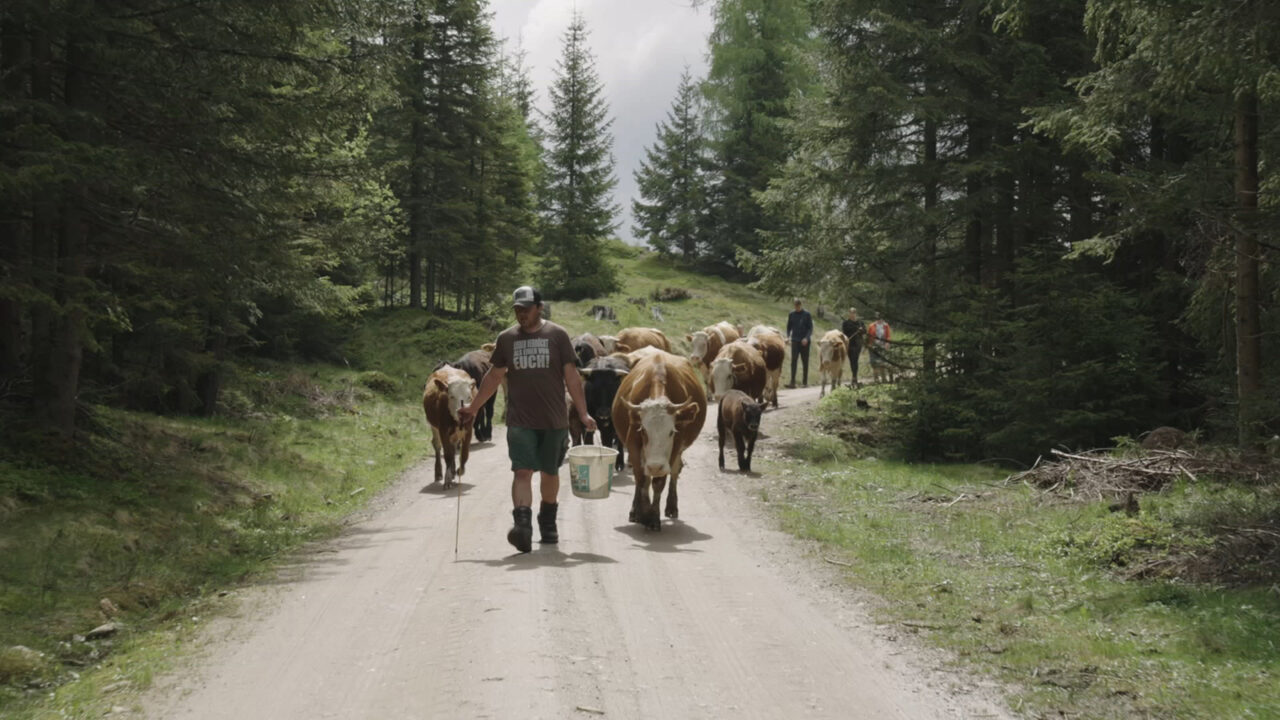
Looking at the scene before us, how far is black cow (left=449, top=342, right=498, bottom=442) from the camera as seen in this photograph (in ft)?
56.9

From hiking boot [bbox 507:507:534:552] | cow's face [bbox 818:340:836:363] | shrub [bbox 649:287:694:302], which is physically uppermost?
shrub [bbox 649:287:694:302]

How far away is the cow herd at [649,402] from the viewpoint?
32.2 feet

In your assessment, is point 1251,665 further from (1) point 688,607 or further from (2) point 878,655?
(1) point 688,607

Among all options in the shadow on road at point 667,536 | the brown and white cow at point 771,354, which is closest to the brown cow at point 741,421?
the shadow on road at point 667,536

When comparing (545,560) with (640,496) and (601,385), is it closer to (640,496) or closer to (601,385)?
(640,496)

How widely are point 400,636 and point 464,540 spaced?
3217 millimetres

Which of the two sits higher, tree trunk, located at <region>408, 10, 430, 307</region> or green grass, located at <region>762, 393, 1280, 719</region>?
tree trunk, located at <region>408, 10, 430, 307</region>

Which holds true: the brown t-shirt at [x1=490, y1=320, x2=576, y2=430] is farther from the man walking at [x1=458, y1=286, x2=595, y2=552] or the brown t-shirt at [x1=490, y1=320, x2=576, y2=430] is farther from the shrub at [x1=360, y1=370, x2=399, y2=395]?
the shrub at [x1=360, y1=370, x2=399, y2=395]

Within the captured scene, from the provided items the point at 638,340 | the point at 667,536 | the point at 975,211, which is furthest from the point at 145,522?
the point at 975,211

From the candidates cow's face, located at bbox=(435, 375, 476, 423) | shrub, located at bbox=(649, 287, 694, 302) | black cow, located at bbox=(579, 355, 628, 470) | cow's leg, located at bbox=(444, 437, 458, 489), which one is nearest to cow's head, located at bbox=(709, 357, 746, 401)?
black cow, located at bbox=(579, 355, 628, 470)

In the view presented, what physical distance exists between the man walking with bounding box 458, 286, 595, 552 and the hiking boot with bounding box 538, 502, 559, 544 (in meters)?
0.40

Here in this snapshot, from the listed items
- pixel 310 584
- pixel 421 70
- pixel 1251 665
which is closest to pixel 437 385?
pixel 310 584

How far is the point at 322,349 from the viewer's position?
2550cm

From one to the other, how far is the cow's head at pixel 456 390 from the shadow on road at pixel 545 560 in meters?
5.43
